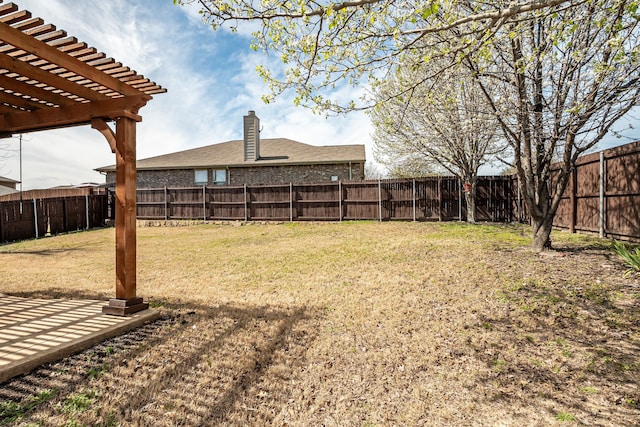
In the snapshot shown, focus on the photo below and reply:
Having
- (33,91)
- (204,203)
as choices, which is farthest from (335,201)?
(33,91)

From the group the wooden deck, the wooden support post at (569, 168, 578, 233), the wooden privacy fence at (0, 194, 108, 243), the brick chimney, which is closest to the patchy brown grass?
the wooden deck

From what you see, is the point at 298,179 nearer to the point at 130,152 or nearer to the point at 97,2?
the point at 97,2

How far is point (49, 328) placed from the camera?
3.39 meters

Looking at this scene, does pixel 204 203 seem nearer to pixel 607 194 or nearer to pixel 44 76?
pixel 44 76

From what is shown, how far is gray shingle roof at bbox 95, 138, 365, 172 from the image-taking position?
1819cm

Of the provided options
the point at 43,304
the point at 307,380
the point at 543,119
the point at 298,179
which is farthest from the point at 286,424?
the point at 298,179

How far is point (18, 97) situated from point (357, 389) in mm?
5286

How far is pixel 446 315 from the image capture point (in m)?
4.09

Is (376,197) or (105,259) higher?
(376,197)

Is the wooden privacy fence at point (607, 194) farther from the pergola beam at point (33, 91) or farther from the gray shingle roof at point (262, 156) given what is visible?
the gray shingle roof at point (262, 156)

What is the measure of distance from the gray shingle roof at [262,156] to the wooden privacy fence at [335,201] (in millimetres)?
3135

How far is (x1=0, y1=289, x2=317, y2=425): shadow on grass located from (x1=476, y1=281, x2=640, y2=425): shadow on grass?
6.36 feet

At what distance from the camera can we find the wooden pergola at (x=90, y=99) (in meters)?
3.19

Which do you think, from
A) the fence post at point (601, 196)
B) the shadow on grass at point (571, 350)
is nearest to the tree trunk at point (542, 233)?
the fence post at point (601, 196)
